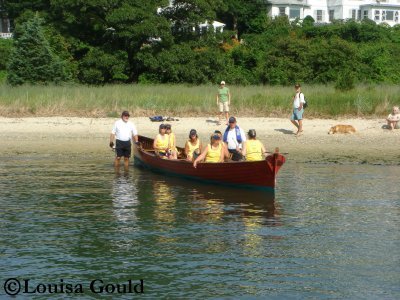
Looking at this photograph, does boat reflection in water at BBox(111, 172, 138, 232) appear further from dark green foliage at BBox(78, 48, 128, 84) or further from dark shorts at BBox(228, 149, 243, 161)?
dark green foliage at BBox(78, 48, 128, 84)

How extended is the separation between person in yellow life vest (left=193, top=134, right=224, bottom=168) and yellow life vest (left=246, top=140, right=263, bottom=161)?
82cm

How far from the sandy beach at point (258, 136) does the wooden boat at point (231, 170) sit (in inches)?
193

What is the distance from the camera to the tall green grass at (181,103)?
31.4 metres

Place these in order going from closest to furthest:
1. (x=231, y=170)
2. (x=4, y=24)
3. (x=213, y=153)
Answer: (x=231, y=170), (x=213, y=153), (x=4, y=24)

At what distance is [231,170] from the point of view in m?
18.9

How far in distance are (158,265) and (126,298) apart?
158 centimetres

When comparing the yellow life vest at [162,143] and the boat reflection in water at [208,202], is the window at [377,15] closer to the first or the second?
the yellow life vest at [162,143]

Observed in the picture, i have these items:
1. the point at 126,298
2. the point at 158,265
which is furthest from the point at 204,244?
the point at 126,298

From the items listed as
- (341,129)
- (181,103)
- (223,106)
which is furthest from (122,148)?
(181,103)

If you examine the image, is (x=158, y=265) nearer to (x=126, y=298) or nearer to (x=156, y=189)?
(x=126, y=298)

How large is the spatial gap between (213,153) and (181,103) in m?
12.9

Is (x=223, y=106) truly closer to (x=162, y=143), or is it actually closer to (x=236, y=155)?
(x=162, y=143)

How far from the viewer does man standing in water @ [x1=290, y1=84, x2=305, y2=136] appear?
27.0 meters

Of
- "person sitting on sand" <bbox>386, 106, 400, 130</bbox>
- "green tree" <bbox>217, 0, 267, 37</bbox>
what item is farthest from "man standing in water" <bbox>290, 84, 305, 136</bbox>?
"green tree" <bbox>217, 0, 267, 37</bbox>
